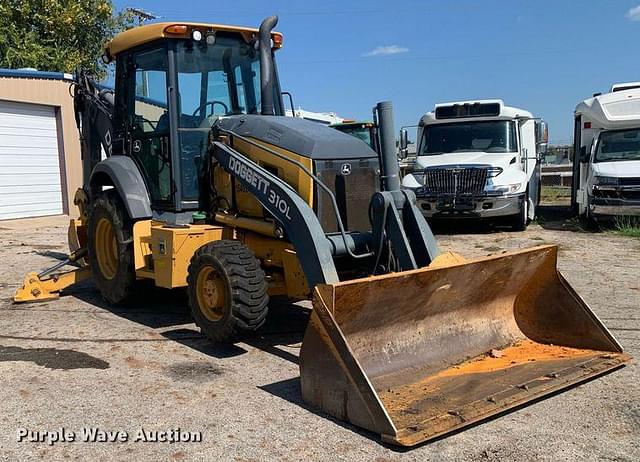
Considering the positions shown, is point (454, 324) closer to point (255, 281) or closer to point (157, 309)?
point (255, 281)

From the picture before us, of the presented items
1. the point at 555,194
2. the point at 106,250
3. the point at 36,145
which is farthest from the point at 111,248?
the point at 555,194

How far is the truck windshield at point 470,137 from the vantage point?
13062 mm

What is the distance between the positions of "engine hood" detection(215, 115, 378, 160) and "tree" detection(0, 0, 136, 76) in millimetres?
16085

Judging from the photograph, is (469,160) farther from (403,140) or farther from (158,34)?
(158,34)

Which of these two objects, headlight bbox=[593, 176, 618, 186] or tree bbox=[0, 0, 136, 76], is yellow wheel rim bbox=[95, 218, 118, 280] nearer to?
headlight bbox=[593, 176, 618, 186]

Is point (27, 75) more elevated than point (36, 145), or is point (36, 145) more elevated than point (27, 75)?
point (27, 75)

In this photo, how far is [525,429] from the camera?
12.4 ft

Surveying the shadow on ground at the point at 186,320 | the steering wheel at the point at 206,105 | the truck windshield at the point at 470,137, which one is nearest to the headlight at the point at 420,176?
the truck windshield at the point at 470,137

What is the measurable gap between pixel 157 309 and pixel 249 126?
2.43 metres

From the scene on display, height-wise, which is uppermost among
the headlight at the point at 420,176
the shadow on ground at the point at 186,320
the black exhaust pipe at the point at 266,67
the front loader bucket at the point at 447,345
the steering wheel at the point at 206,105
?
the black exhaust pipe at the point at 266,67

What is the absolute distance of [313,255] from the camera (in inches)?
183

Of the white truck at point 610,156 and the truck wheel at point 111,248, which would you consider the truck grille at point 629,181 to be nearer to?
the white truck at point 610,156

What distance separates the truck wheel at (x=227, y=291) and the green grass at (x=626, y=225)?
9533 millimetres

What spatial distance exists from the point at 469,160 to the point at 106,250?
798 cm
